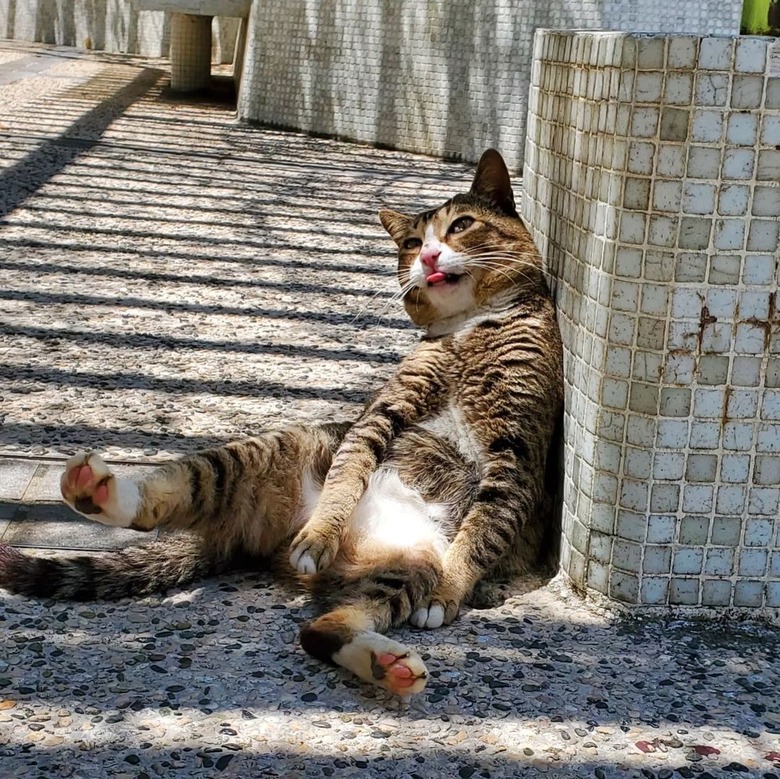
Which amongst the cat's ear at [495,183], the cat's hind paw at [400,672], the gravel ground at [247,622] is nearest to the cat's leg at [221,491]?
the gravel ground at [247,622]

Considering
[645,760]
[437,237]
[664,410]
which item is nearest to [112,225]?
[437,237]

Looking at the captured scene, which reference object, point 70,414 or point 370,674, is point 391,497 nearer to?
point 370,674

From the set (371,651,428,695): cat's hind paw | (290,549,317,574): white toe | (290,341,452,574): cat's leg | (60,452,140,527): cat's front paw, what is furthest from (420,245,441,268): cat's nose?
(371,651,428,695): cat's hind paw

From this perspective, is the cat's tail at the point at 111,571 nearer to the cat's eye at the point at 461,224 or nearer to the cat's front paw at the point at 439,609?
the cat's front paw at the point at 439,609

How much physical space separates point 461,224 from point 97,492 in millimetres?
1322

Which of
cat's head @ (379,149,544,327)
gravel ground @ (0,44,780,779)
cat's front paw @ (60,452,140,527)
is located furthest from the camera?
cat's head @ (379,149,544,327)

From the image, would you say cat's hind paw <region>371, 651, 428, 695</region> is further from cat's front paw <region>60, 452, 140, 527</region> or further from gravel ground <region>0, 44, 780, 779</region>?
cat's front paw <region>60, 452, 140, 527</region>

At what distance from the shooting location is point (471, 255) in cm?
325

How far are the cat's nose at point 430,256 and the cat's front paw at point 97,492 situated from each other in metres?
1.06

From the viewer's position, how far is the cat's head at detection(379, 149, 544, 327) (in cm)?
321

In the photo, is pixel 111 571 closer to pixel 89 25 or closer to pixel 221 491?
pixel 221 491

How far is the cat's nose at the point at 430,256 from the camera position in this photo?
3.25 m

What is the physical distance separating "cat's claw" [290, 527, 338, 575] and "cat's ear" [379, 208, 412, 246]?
115 cm

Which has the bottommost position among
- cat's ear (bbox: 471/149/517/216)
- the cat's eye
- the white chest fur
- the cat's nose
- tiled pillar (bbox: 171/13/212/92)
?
the white chest fur
